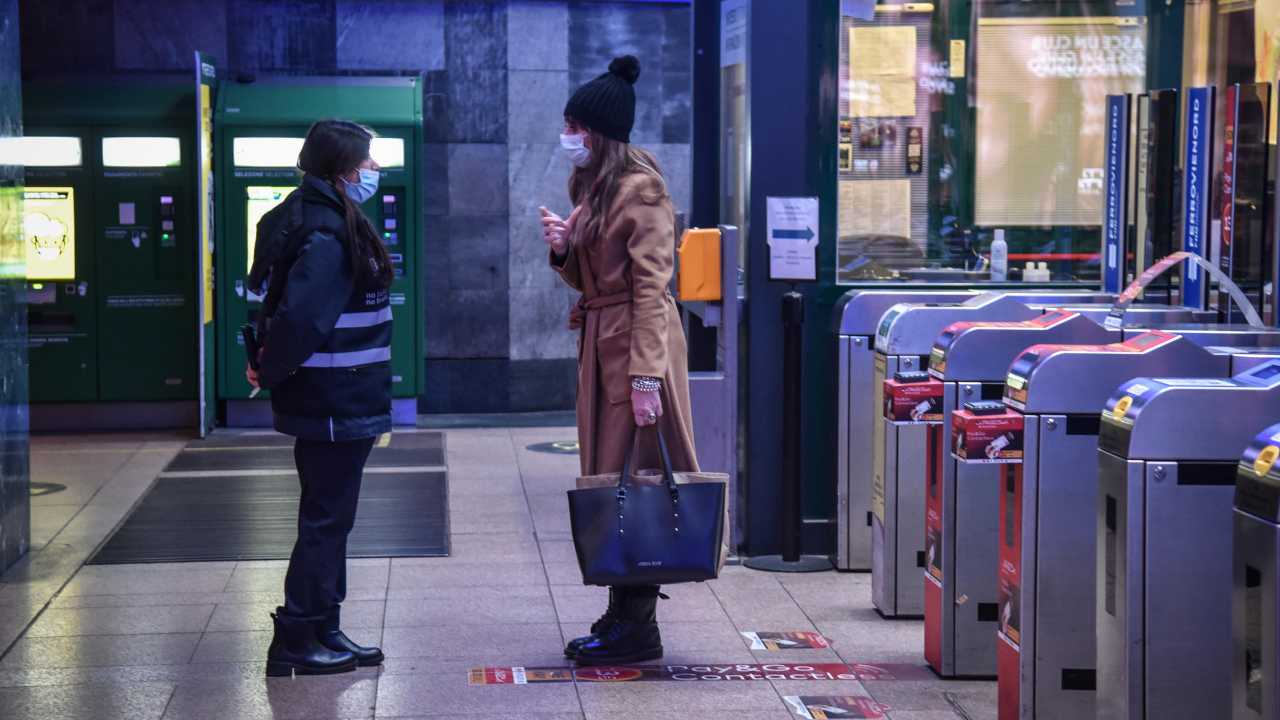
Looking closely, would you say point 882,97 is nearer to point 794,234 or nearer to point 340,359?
point 794,234

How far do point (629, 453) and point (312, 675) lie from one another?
1.29m

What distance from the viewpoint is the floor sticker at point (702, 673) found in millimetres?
5332

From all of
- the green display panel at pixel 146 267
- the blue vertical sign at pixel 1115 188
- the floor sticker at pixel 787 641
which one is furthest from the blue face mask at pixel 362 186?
the green display panel at pixel 146 267

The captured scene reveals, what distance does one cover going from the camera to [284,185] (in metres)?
11.2

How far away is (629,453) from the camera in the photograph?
17.1 ft

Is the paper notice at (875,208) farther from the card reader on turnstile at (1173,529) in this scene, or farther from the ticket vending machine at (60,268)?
the ticket vending machine at (60,268)

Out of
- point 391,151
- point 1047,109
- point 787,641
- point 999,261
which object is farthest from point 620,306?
point 391,151

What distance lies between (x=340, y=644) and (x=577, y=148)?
1837 millimetres

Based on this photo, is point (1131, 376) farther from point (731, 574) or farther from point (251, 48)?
point (251, 48)

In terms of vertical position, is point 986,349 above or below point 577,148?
below

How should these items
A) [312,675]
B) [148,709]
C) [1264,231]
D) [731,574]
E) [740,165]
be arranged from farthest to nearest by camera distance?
[740,165] → [731,574] → [1264,231] → [312,675] → [148,709]

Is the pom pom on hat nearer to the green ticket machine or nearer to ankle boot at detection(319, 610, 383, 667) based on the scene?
ankle boot at detection(319, 610, 383, 667)

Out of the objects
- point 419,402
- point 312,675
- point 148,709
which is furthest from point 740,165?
point 419,402

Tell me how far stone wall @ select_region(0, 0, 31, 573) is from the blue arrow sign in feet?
11.0
